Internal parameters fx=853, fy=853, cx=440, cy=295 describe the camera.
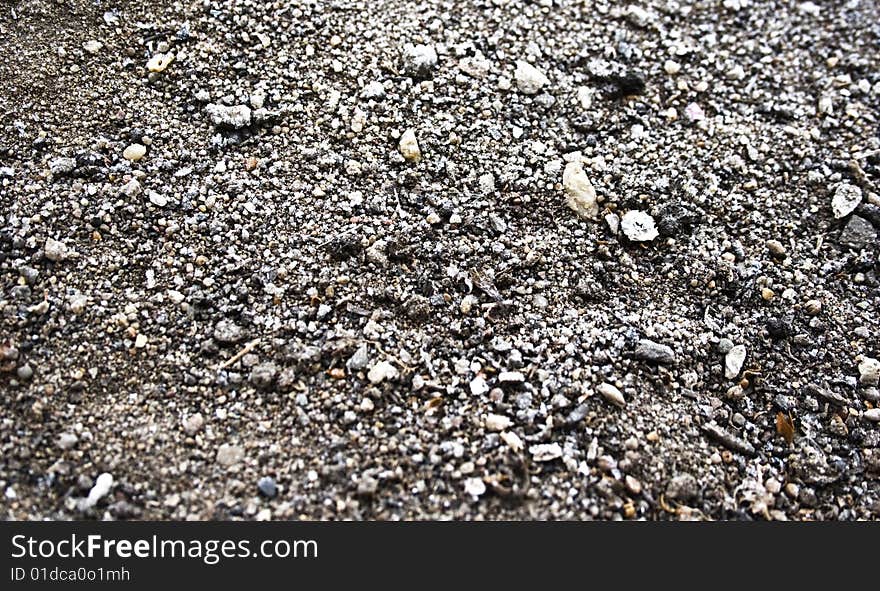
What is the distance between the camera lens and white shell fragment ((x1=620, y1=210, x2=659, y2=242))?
1.89 meters

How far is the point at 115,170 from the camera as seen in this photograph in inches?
71.7

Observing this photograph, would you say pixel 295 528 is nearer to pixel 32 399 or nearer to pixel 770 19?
pixel 32 399

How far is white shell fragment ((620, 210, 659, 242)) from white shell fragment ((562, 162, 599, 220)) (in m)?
0.07

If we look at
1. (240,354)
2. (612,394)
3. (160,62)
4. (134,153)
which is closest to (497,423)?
(612,394)

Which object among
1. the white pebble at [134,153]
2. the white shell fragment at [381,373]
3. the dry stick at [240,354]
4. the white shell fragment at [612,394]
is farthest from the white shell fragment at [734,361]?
the white pebble at [134,153]

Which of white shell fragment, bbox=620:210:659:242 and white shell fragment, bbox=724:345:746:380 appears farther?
white shell fragment, bbox=620:210:659:242

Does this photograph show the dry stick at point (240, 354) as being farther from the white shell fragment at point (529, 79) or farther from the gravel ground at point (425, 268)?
the white shell fragment at point (529, 79)

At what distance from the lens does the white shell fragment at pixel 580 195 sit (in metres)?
1.90

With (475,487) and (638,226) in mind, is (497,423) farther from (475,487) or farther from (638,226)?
(638,226)

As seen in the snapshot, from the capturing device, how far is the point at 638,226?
1.90 m

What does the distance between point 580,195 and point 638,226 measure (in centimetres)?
15

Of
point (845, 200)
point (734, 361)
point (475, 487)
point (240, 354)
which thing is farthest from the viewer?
point (845, 200)

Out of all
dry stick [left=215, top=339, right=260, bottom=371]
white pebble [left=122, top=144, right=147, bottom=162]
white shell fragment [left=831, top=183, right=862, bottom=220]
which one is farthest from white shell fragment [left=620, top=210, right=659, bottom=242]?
white pebble [left=122, top=144, right=147, bottom=162]

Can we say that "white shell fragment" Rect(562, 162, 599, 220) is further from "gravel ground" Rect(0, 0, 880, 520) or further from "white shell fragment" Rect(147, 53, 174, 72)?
"white shell fragment" Rect(147, 53, 174, 72)
